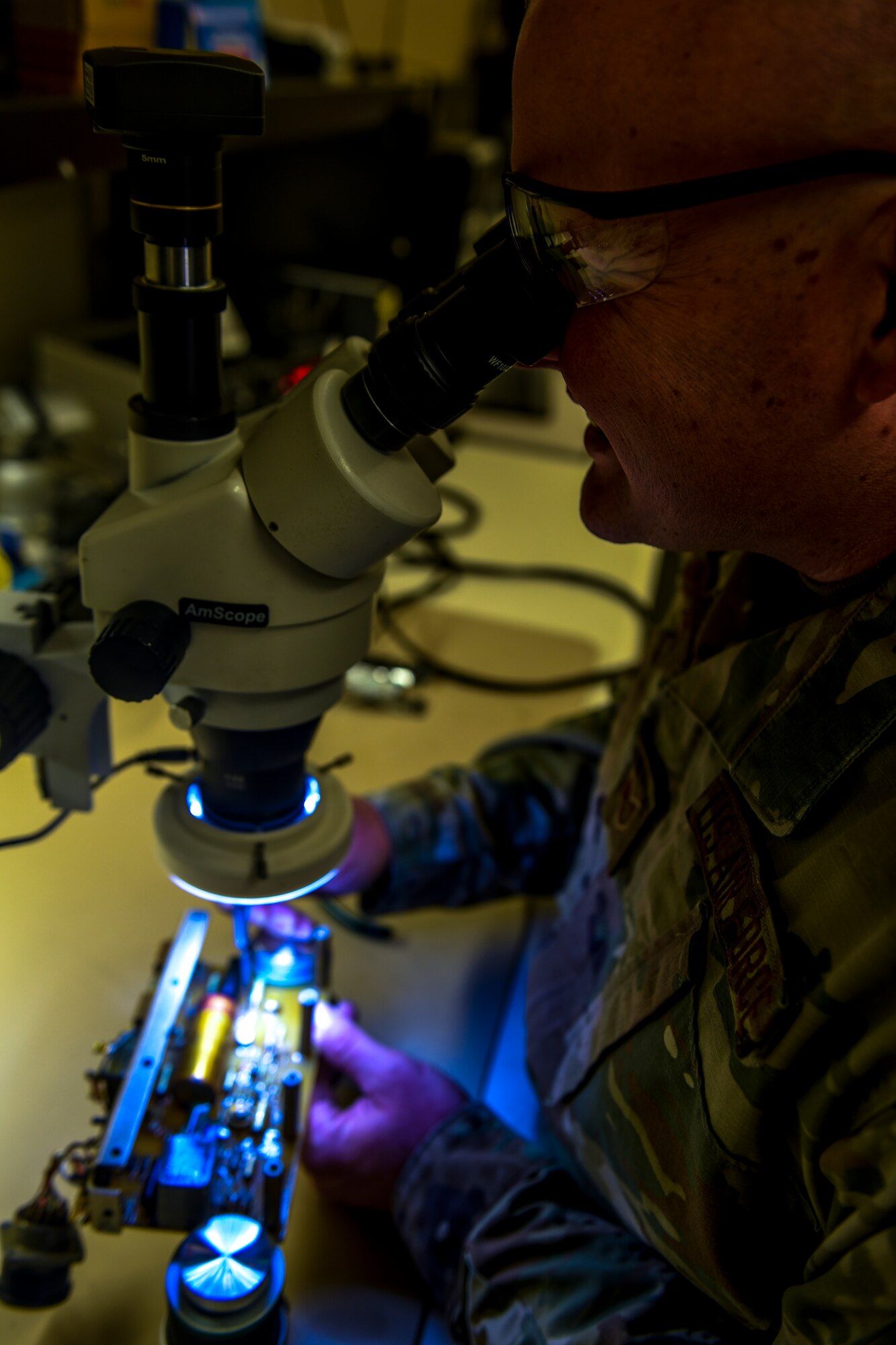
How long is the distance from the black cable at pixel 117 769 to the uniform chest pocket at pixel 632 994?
1.33 feet

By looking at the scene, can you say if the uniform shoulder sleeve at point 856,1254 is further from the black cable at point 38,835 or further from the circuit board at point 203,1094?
the black cable at point 38,835

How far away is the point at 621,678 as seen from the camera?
134 cm

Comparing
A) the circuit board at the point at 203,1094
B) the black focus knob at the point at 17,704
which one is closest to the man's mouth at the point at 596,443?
the black focus knob at the point at 17,704

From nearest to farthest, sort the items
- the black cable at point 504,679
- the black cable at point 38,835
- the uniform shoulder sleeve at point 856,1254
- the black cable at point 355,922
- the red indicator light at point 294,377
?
the uniform shoulder sleeve at point 856,1254 → the red indicator light at point 294,377 → the black cable at point 38,835 → the black cable at point 355,922 → the black cable at point 504,679

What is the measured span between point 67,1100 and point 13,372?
5.03ft

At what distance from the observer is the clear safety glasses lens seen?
624mm

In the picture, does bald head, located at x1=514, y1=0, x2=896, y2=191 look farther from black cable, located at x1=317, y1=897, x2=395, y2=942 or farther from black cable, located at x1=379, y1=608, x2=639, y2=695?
black cable, located at x1=379, y1=608, x2=639, y2=695

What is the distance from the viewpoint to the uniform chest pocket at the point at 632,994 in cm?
78

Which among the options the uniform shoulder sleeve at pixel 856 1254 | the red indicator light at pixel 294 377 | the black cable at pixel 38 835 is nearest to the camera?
the uniform shoulder sleeve at pixel 856 1254

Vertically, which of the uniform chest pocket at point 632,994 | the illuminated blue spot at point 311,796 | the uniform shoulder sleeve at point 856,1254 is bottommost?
the uniform chest pocket at point 632,994

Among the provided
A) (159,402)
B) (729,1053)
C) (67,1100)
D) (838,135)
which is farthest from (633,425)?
(67,1100)

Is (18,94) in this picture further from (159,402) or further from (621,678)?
(621,678)

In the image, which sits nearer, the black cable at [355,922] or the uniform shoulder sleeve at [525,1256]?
the uniform shoulder sleeve at [525,1256]

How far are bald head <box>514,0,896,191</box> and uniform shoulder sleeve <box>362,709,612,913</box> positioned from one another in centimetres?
A: 75
